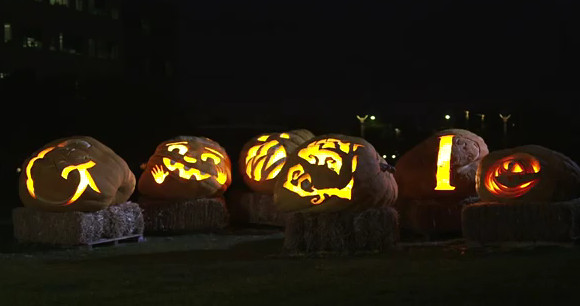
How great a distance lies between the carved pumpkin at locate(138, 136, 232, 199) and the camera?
778 inches

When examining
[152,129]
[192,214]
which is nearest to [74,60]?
[152,129]

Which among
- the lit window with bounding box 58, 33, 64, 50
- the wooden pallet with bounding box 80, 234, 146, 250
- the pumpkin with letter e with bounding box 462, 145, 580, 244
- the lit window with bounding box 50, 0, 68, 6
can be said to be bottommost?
the wooden pallet with bounding box 80, 234, 146, 250

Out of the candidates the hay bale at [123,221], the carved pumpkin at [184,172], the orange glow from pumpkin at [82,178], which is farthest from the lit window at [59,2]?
the orange glow from pumpkin at [82,178]

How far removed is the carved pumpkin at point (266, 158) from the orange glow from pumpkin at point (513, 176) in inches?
244

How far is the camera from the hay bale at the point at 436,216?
17.5 m

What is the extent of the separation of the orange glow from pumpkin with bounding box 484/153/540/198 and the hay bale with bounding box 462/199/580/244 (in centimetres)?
29

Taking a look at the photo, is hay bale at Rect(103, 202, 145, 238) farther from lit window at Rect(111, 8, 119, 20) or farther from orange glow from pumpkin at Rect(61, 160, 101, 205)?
lit window at Rect(111, 8, 119, 20)

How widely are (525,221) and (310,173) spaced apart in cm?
362

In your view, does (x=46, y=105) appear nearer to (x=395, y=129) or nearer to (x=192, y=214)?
(x=192, y=214)

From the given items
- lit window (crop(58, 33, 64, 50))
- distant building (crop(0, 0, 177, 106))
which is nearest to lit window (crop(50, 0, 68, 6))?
distant building (crop(0, 0, 177, 106))

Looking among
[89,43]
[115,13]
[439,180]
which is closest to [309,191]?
[439,180]

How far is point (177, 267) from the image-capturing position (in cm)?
1354

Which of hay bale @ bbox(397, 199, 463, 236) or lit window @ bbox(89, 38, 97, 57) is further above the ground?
lit window @ bbox(89, 38, 97, 57)

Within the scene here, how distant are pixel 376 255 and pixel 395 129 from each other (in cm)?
4464
